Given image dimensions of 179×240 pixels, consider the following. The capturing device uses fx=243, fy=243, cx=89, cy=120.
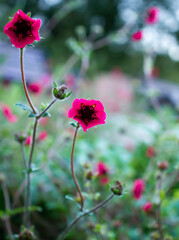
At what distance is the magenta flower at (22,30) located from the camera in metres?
0.43

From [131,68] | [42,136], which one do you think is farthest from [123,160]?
[131,68]

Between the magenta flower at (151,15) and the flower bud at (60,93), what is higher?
the magenta flower at (151,15)

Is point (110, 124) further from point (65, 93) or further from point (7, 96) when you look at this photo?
point (65, 93)

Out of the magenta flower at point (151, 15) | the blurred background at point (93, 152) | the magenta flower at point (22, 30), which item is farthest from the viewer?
the magenta flower at point (151, 15)

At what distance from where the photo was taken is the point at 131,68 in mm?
8383

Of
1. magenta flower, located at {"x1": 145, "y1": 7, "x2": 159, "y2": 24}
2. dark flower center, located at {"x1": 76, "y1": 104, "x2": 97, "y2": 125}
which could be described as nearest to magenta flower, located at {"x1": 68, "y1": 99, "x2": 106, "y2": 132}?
dark flower center, located at {"x1": 76, "y1": 104, "x2": 97, "y2": 125}

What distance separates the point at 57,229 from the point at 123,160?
66 cm

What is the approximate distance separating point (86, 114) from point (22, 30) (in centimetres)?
19

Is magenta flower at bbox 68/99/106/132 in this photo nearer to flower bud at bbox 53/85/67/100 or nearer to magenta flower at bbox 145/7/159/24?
flower bud at bbox 53/85/67/100

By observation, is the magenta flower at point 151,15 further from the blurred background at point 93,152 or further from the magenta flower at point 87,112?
the magenta flower at point 87,112

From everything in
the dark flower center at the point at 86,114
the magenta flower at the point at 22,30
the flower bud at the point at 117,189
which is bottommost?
the flower bud at the point at 117,189

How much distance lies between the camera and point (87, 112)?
1.58 ft

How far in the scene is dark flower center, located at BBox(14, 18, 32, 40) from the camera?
437 mm

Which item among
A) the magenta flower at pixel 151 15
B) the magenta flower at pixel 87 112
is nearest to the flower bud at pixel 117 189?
the magenta flower at pixel 87 112
